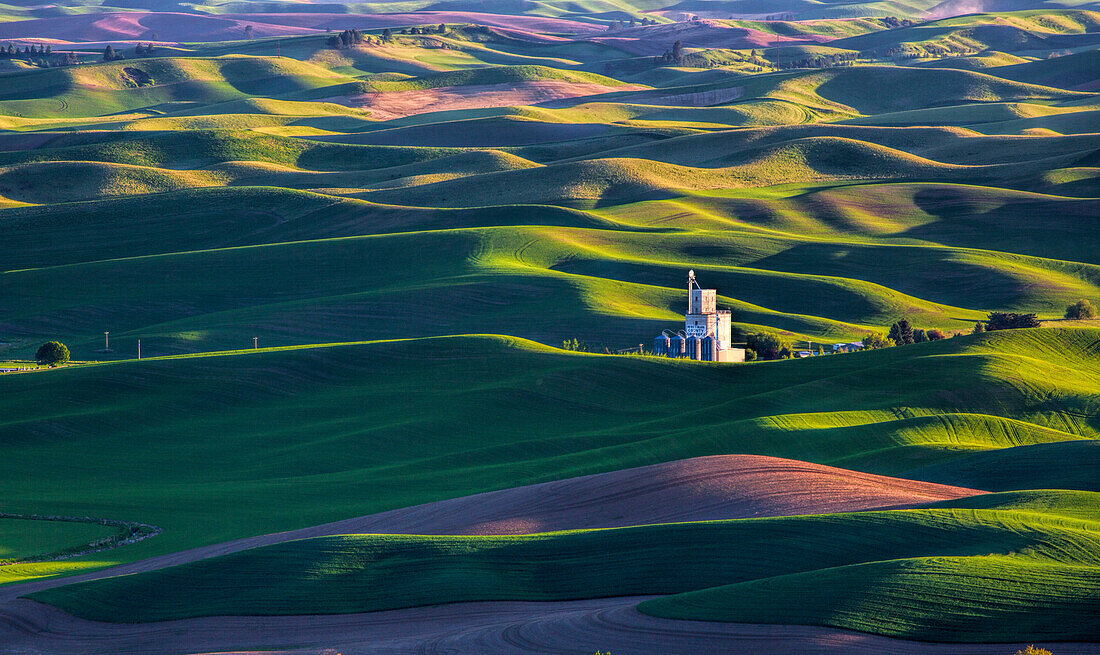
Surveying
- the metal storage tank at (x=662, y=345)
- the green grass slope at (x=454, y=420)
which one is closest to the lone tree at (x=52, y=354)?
the green grass slope at (x=454, y=420)

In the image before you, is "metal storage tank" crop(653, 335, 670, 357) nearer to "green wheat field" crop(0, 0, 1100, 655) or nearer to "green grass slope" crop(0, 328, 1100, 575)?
"green wheat field" crop(0, 0, 1100, 655)

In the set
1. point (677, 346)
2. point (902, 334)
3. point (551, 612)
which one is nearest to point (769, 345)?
point (902, 334)

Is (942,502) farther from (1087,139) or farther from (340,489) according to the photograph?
(1087,139)

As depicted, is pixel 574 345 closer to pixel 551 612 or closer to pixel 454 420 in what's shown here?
pixel 454 420

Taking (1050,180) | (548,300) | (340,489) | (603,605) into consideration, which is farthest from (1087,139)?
(603,605)

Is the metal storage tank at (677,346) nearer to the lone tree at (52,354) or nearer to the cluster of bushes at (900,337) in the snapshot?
the cluster of bushes at (900,337)

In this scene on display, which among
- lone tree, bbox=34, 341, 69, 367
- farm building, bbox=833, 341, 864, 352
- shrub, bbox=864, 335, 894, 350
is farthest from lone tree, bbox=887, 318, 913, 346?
lone tree, bbox=34, 341, 69, 367
